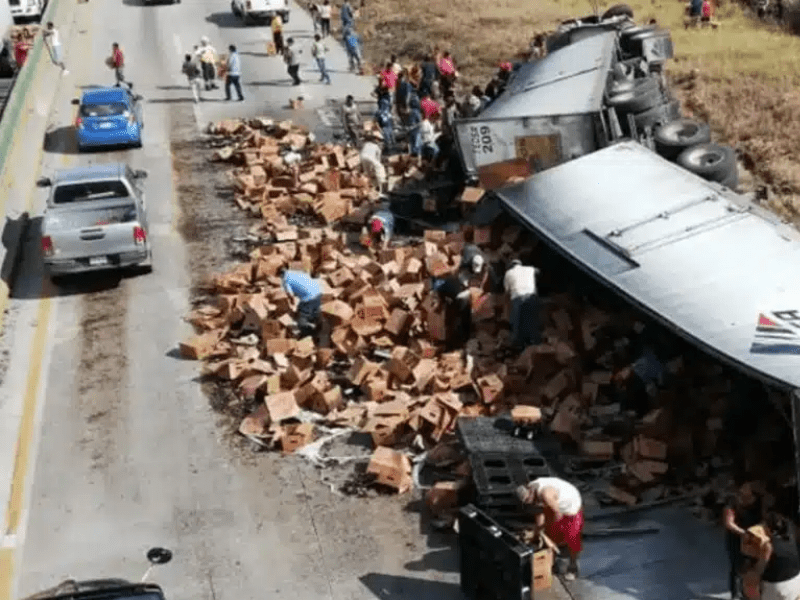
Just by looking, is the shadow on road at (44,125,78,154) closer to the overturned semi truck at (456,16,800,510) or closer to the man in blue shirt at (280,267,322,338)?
the overturned semi truck at (456,16,800,510)

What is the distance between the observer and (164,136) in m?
29.9

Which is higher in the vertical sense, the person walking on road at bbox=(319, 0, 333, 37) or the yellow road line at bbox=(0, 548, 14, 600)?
the person walking on road at bbox=(319, 0, 333, 37)

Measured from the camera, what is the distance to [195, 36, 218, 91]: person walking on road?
109 ft

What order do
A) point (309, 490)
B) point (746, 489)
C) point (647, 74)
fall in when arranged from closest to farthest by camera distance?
point (746, 489) → point (309, 490) → point (647, 74)

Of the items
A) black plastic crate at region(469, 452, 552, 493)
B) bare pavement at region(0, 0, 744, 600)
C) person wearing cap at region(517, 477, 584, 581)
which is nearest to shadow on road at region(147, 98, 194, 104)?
bare pavement at region(0, 0, 744, 600)

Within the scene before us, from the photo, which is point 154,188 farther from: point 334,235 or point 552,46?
point 552,46

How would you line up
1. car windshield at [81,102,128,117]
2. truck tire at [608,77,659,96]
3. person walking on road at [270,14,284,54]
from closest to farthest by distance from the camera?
truck tire at [608,77,659,96], car windshield at [81,102,128,117], person walking on road at [270,14,284,54]

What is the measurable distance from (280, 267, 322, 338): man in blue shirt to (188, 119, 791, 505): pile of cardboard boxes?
7.0 inches

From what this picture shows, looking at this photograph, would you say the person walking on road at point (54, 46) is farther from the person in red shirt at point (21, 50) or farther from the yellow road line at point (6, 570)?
the yellow road line at point (6, 570)

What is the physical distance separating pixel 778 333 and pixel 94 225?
473 inches

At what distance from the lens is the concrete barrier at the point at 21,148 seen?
22531mm

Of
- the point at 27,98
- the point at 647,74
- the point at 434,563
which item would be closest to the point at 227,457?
the point at 434,563

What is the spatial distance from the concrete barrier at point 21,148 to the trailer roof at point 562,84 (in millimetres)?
8709

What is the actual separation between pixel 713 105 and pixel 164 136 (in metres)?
12.7
